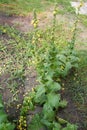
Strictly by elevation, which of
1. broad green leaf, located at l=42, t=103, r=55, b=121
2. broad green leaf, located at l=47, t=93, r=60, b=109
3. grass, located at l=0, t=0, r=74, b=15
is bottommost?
broad green leaf, located at l=42, t=103, r=55, b=121

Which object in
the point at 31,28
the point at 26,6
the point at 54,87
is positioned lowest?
the point at 54,87

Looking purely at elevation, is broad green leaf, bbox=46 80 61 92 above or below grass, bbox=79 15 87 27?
below

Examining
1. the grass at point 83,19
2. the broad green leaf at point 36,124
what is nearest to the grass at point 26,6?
the grass at point 83,19

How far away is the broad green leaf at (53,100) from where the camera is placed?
13.6 feet

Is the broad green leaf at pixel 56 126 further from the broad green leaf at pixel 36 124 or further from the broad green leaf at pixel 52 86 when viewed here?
the broad green leaf at pixel 52 86

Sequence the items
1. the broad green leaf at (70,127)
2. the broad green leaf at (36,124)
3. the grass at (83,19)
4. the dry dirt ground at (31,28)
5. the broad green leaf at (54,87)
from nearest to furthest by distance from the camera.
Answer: the broad green leaf at (70,127) < the broad green leaf at (36,124) < the broad green leaf at (54,87) < the dry dirt ground at (31,28) < the grass at (83,19)

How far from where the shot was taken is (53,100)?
13.7 feet

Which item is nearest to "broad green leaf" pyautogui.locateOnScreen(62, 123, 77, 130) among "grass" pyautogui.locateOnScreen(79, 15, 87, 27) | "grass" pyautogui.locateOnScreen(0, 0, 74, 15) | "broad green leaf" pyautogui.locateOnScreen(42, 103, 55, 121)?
"broad green leaf" pyautogui.locateOnScreen(42, 103, 55, 121)

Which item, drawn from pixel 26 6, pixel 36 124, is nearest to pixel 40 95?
pixel 36 124

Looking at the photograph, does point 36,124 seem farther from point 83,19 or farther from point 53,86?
point 83,19

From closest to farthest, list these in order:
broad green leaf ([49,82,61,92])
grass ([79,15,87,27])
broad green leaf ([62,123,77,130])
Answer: broad green leaf ([62,123,77,130]) < broad green leaf ([49,82,61,92]) < grass ([79,15,87,27])

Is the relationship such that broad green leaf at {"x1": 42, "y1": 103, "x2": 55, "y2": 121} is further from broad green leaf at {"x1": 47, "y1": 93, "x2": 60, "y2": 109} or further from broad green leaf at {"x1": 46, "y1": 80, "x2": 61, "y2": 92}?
broad green leaf at {"x1": 46, "y1": 80, "x2": 61, "y2": 92}

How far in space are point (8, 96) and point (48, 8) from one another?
277cm

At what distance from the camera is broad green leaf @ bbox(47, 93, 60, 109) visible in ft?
13.6
